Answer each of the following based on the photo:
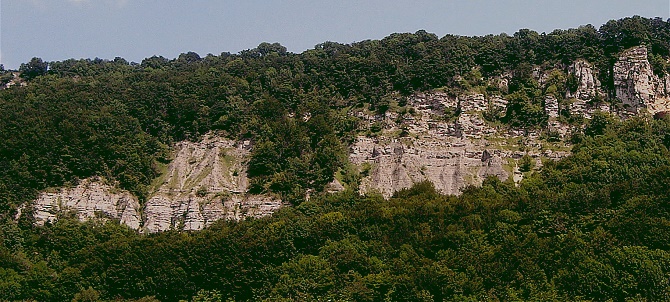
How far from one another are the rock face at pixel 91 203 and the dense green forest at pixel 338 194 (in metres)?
1.71

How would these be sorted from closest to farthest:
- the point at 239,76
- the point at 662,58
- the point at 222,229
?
the point at 222,229, the point at 662,58, the point at 239,76

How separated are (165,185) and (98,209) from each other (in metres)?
8.64

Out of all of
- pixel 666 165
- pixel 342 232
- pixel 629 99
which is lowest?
pixel 342 232

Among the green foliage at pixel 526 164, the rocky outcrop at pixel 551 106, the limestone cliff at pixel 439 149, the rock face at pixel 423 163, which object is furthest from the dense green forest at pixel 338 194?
the rock face at pixel 423 163

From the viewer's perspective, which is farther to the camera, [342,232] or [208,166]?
[208,166]

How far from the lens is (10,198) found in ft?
282

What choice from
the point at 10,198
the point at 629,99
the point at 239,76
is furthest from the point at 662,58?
the point at 10,198

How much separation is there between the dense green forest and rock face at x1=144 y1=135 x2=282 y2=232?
2384 millimetres

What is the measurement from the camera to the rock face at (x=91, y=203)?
87.5 meters

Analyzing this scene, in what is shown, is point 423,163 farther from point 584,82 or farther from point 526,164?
point 584,82

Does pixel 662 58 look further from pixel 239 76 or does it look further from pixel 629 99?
pixel 239 76

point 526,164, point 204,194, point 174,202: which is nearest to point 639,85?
point 526,164

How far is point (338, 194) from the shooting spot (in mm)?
89188

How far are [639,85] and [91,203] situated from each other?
69270 millimetres
